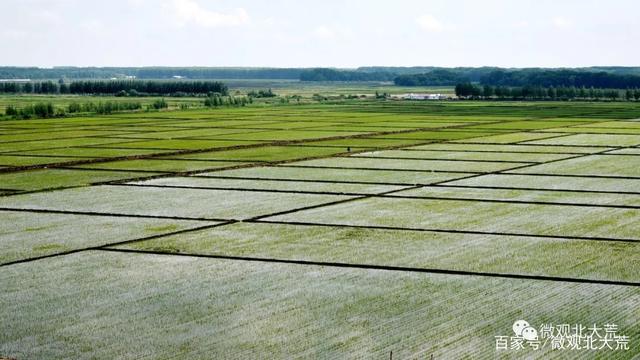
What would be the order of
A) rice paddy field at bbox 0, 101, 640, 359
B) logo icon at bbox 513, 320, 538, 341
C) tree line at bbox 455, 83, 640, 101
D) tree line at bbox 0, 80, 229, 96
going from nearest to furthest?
logo icon at bbox 513, 320, 538, 341
rice paddy field at bbox 0, 101, 640, 359
tree line at bbox 455, 83, 640, 101
tree line at bbox 0, 80, 229, 96

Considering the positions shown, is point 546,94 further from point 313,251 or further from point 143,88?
point 313,251

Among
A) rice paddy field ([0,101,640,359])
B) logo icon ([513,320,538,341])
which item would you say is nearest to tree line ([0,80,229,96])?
rice paddy field ([0,101,640,359])

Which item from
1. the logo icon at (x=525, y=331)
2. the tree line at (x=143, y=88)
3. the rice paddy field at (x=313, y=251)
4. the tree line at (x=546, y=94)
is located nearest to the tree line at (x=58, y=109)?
the rice paddy field at (x=313, y=251)

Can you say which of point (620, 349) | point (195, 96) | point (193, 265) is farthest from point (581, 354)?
point (195, 96)

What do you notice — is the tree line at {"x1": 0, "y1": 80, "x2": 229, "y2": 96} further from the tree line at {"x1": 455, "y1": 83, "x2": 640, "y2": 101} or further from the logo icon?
the logo icon

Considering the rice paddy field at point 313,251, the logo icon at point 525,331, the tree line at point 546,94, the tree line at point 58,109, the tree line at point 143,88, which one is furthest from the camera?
the tree line at point 143,88

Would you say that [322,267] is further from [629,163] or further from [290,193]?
[629,163]

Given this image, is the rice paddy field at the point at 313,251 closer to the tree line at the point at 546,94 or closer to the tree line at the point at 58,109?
the tree line at the point at 58,109
